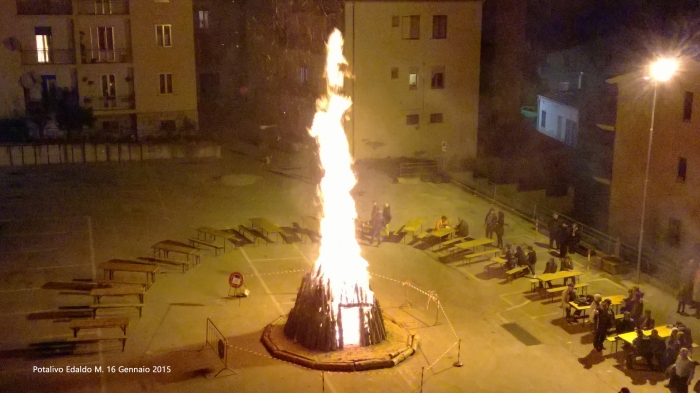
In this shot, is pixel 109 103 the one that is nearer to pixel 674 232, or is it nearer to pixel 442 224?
pixel 442 224

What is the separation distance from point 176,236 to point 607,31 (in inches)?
946

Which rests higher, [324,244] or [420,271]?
[324,244]

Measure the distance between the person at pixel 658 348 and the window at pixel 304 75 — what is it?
28.6 metres

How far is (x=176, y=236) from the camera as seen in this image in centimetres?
2859

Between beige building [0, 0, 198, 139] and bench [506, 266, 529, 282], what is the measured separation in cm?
2731

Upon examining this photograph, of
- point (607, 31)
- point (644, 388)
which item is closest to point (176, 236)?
point (644, 388)

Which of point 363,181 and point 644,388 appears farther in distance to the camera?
point 363,181

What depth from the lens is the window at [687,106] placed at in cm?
2511

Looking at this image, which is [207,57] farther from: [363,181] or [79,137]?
[363,181]

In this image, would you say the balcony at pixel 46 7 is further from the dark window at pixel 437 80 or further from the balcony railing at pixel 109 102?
the dark window at pixel 437 80

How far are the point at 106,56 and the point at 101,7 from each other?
109 inches

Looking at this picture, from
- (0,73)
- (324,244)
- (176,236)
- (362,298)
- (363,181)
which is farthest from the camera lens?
(0,73)

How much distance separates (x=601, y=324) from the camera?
19328 mm

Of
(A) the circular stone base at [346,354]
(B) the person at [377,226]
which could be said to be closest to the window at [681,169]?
(B) the person at [377,226]
